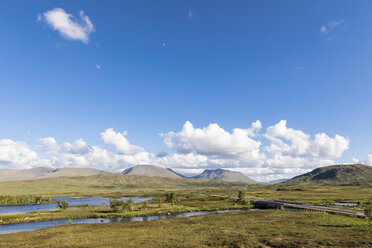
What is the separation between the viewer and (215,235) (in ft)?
212

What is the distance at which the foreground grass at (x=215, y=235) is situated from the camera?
5562 cm

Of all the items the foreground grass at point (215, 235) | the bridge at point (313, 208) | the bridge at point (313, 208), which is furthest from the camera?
the bridge at point (313, 208)

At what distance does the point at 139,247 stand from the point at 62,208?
368ft

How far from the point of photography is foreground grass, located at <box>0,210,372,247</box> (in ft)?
182

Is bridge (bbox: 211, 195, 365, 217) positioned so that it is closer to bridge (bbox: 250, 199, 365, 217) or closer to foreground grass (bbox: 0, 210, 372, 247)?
bridge (bbox: 250, 199, 365, 217)

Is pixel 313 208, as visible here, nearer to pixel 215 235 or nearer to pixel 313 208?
pixel 313 208

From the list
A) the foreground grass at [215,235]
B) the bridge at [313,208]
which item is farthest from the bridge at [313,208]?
the foreground grass at [215,235]

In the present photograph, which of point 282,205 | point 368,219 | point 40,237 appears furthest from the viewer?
point 282,205

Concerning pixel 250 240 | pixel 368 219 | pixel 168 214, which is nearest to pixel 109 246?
pixel 250 240

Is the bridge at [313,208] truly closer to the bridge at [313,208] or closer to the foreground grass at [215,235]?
the bridge at [313,208]

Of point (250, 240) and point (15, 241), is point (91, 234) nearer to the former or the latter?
point (15, 241)

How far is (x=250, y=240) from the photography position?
5772 cm

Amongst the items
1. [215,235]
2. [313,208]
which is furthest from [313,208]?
[215,235]

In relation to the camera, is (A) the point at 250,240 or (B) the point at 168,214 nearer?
(A) the point at 250,240
